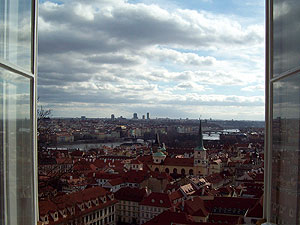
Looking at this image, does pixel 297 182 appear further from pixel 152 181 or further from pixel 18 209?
pixel 152 181

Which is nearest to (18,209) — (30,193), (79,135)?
(30,193)

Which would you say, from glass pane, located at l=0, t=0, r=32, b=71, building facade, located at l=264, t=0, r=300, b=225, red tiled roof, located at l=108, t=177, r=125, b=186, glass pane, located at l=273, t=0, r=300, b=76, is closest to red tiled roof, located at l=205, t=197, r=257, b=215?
red tiled roof, located at l=108, t=177, r=125, b=186

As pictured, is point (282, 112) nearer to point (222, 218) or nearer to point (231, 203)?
point (222, 218)

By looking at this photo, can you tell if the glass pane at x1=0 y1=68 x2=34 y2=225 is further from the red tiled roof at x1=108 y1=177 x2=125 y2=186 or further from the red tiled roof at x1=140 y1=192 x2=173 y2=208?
the red tiled roof at x1=108 y1=177 x2=125 y2=186

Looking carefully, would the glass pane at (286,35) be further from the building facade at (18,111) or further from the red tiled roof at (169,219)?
the red tiled roof at (169,219)

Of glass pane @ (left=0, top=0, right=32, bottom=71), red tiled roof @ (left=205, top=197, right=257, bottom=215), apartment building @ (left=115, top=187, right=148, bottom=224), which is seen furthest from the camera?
apartment building @ (left=115, top=187, right=148, bottom=224)

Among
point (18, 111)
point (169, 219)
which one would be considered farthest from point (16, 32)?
point (169, 219)

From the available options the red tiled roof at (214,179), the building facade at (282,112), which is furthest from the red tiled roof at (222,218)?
the building facade at (282,112)
